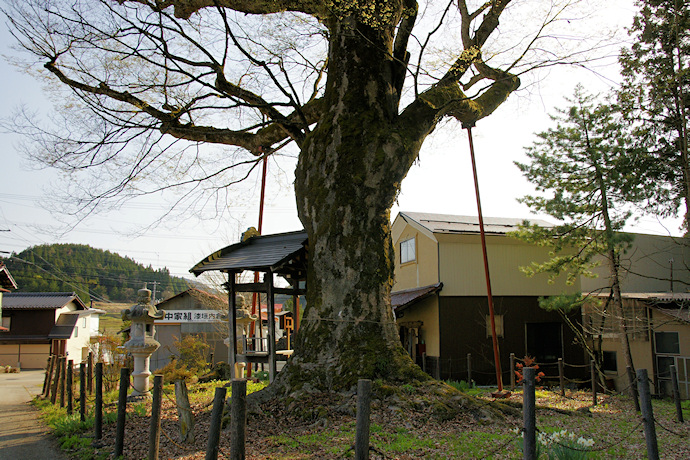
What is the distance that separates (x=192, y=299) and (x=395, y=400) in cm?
2849

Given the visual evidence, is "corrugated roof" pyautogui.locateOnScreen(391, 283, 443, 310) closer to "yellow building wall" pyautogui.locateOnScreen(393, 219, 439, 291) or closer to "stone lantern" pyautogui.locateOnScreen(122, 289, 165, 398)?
"yellow building wall" pyautogui.locateOnScreen(393, 219, 439, 291)

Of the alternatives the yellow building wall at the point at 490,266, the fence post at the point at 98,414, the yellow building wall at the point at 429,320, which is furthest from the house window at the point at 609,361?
the fence post at the point at 98,414

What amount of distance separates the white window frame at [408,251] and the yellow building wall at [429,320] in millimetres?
2144

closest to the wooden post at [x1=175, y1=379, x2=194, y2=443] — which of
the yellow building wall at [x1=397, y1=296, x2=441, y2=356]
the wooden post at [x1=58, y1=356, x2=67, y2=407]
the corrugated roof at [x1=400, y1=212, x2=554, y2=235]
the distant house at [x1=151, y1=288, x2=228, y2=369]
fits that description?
the wooden post at [x1=58, y1=356, x2=67, y2=407]

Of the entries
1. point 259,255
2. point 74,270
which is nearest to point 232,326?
point 259,255

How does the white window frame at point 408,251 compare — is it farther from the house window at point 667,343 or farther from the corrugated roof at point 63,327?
the corrugated roof at point 63,327

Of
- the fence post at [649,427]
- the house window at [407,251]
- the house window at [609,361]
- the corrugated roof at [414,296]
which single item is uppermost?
the house window at [407,251]

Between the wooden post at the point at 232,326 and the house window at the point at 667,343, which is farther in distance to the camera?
the house window at the point at 667,343

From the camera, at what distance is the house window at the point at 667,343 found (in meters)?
16.0

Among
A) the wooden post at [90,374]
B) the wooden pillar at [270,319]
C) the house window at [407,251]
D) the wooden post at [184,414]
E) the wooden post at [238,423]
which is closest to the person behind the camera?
the wooden post at [238,423]

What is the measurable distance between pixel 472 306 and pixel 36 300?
1304 inches

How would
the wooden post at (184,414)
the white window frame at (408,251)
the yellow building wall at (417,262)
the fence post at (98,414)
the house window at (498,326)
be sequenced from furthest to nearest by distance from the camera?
the white window frame at (408,251)
the yellow building wall at (417,262)
the house window at (498,326)
the fence post at (98,414)
the wooden post at (184,414)

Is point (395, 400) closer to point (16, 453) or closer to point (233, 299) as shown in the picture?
point (233, 299)

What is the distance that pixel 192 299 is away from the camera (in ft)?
108
